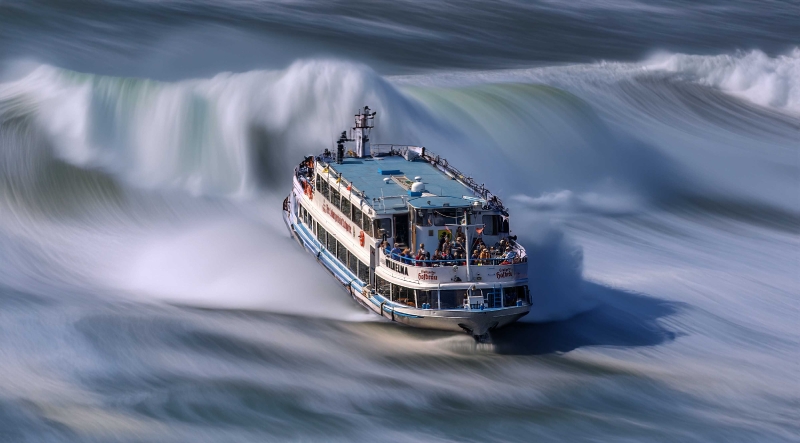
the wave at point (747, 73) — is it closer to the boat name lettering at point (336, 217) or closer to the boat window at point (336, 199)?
the boat name lettering at point (336, 217)

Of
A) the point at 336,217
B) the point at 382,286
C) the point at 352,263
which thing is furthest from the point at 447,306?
the point at 336,217

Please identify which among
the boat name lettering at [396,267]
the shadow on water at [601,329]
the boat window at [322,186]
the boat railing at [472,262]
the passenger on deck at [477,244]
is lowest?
the shadow on water at [601,329]

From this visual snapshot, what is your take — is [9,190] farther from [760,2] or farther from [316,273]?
[760,2]

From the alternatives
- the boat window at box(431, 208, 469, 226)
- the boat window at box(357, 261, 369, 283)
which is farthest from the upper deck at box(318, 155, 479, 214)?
the boat window at box(357, 261, 369, 283)

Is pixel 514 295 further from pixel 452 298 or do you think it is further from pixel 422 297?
pixel 422 297

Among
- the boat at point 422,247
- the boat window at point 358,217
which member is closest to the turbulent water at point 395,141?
the boat at point 422,247

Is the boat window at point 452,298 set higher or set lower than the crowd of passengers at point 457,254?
lower
